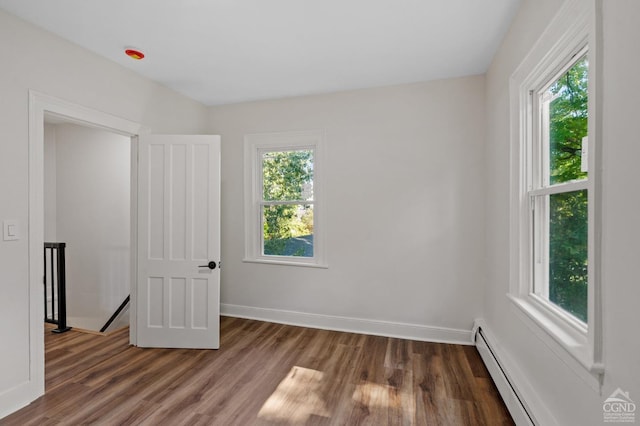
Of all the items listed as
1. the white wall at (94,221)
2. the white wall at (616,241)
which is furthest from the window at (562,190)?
the white wall at (94,221)

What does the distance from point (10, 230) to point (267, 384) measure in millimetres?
2059

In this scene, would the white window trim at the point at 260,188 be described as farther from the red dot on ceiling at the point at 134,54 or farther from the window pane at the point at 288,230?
the red dot on ceiling at the point at 134,54

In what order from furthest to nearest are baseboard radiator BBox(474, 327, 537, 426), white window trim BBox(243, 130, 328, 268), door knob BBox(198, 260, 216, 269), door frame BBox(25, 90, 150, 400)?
white window trim BBox(243, 130, 328, 268) < door knob BBox(198, 260, 216, 269) < door frame BBox(25, 90, 150, 400) < baseboard radiator BBox(474, 327, 537, 426)

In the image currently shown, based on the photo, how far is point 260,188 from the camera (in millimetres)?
3717

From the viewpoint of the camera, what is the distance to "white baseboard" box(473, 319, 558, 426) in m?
1.55

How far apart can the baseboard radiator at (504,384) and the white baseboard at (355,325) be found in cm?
30

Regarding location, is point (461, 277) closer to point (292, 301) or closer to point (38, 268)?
point (292, 301)

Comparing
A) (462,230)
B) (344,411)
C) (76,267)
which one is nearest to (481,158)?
(462,230)

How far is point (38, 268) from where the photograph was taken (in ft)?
6.97

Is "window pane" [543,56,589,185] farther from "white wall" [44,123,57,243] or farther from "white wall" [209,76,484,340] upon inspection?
"white wall" [44,123,57,243]

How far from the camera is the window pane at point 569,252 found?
1.40m

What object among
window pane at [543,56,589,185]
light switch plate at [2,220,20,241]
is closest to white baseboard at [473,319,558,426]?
window pane at [543,56,589,185]

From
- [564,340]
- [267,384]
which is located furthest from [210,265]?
[564,340]

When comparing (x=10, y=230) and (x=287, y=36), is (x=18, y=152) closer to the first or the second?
(x=10, y=230)
